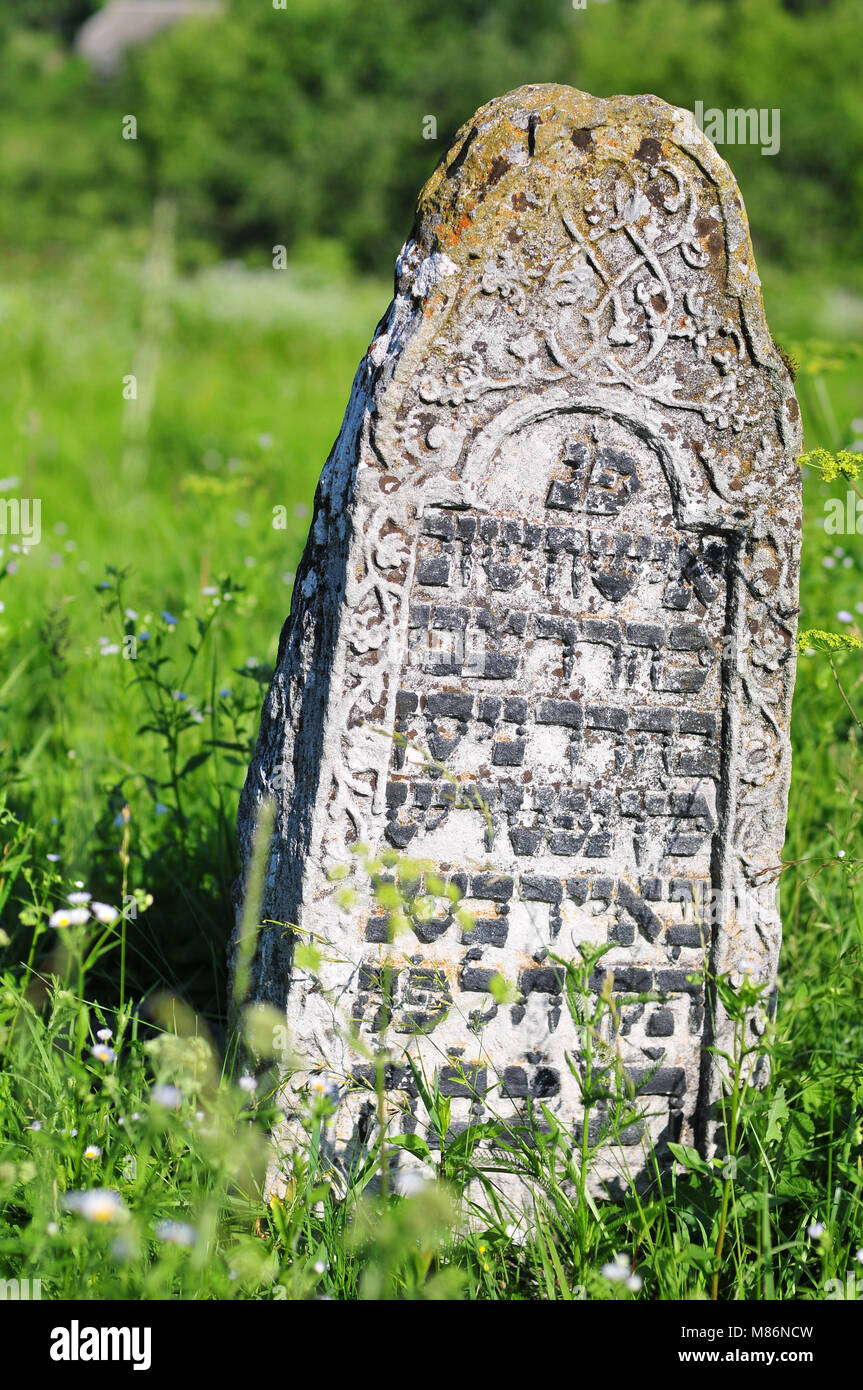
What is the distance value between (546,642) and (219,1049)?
1052 mm

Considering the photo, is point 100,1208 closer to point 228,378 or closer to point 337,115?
point 228,378

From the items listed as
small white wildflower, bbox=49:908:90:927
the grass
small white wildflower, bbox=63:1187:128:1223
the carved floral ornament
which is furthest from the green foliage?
small white wildflower, bbox=63:1187:128:1223

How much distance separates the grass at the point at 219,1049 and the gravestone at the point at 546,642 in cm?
13

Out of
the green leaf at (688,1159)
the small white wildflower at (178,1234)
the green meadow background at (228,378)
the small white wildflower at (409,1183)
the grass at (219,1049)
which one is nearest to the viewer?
the small white wildflower at (178,1234)

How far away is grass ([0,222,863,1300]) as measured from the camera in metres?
1.44

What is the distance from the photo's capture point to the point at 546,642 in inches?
73.0

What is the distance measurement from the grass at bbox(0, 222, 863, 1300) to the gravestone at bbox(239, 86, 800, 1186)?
0.13 metres

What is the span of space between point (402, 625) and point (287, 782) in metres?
0.37

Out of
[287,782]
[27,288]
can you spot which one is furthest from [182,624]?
[27,288]

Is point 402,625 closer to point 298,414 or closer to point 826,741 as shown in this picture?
point 826,741

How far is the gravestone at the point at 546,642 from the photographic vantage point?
5.70 feet

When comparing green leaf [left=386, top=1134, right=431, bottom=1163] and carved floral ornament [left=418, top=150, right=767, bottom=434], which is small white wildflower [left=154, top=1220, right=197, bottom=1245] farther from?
carved floral ornament [left=418, top=150, right=767, bottom=434]

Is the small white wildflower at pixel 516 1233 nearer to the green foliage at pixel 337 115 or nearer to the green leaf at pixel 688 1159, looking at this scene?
the green leaf at pixel 688 1159

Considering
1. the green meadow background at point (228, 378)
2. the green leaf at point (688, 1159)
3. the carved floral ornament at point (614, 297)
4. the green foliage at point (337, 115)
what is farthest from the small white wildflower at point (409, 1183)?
the green foliage at point (337, 115)
